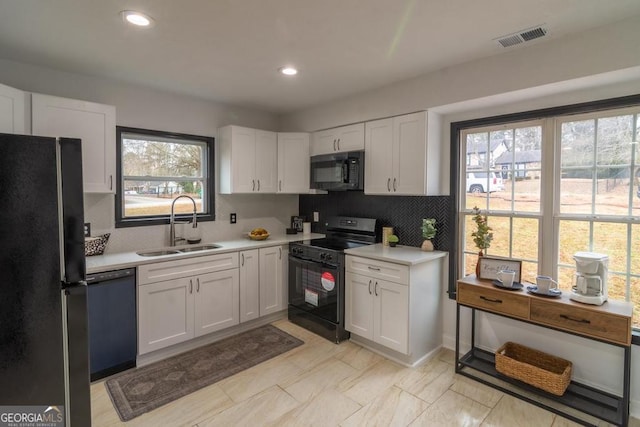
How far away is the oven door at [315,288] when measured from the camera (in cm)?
329

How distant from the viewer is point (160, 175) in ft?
11.6

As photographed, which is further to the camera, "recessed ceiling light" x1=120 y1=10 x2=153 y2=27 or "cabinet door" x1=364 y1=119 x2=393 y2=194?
"cabinet door" x1=364 y1=119 x2=393 y2=194

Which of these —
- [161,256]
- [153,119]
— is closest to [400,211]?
[161,256]

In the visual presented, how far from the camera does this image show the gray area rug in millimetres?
2396

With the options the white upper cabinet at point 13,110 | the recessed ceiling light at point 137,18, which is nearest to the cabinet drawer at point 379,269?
the recessed ceiling light at point 137,18

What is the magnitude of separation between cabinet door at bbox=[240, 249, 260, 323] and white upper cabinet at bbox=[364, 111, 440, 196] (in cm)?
143

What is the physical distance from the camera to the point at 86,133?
2.73 m

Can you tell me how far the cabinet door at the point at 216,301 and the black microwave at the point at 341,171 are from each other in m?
1.40

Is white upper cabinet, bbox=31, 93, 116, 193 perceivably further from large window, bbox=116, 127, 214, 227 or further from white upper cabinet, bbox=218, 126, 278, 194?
white upper cabinet, bbox=218, 126, 278, 194

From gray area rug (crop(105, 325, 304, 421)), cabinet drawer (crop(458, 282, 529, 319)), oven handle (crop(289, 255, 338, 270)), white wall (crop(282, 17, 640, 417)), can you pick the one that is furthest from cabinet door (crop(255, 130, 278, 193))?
cabinet drawer (crop(458, 282, 529, 319))

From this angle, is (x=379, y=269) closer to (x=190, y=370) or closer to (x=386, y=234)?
(x=386, y=234)

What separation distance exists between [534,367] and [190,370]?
8.81 feet

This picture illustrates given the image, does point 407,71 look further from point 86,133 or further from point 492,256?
point 86,133

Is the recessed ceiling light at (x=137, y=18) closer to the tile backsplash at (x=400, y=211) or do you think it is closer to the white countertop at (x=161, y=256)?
the white countertop at (x=161, y=256)
